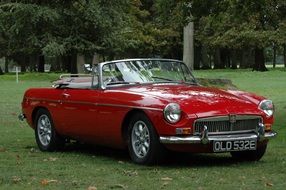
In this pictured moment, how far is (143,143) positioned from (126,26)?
44.2m

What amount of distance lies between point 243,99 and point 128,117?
156 cm

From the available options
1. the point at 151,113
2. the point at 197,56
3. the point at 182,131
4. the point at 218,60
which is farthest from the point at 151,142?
the point at 218,60

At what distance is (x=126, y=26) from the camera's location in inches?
2052

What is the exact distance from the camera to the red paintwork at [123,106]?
801 cm

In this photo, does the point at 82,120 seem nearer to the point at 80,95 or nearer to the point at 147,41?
the point at 80,95

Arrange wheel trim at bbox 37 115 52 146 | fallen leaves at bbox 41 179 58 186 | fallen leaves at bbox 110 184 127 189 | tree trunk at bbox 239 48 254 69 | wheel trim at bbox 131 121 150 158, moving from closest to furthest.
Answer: fallen leaves at bbox 110 184 127 189, fallen leaves at bbox 41 179 58 186, wheel trim at bbox 131 121 150 158, wheel trim at bbox 37 115 52 146, tree trunk at bbox 239 48 254 69

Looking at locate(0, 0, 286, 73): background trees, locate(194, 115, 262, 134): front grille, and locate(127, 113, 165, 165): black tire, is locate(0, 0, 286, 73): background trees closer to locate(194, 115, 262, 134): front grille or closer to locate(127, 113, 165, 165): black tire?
locate(194, 115, 262, 134): front grille

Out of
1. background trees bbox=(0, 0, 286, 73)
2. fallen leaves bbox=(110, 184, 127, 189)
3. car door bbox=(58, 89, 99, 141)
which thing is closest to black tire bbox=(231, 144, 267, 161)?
car door bbox=(58, 89, 99, 141)

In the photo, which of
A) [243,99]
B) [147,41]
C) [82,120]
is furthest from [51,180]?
[147,41]

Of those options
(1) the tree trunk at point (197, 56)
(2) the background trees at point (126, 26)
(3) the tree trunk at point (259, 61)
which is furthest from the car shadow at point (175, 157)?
(1) the tree trunk at point (197, 56)

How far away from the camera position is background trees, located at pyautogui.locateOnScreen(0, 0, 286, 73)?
58.5 ft

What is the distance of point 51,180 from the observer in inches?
288

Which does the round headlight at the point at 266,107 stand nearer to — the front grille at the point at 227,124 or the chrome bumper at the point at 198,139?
the front grille at the point at 227,124

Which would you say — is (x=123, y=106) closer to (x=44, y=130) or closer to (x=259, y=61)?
(x=44, y=130)
